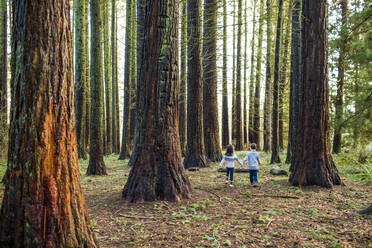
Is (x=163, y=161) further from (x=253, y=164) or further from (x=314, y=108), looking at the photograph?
(x=314, y=108)

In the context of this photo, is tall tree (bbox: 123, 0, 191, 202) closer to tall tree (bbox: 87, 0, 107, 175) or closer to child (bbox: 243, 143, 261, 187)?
child (bbox: 243, 143, 261, 187)

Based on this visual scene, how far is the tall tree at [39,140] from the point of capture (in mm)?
2932

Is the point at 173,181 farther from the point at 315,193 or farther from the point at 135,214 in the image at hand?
the point at 315,193

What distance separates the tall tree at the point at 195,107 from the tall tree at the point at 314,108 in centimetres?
433

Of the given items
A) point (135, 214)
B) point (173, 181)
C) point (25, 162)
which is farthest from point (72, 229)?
point (173, 181)

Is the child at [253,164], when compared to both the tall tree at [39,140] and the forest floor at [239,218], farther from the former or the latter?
the tall tree at [39,140]

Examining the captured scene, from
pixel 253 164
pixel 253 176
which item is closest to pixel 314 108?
pixel 253 164

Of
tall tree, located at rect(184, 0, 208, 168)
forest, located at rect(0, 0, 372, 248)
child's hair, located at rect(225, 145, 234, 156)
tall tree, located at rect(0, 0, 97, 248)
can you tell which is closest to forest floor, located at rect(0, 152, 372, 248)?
forest, located at rect(0, 0, 372, 248)

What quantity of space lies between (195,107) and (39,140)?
8.78 meters

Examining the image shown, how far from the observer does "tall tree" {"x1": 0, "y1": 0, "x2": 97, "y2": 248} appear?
2.93 meters

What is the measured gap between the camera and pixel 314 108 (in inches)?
304

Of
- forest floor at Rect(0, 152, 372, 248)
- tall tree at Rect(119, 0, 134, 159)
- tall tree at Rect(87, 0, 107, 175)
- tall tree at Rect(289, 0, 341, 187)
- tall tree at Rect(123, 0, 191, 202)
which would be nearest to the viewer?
forest floor at Rect(0, 152, 372, 248)

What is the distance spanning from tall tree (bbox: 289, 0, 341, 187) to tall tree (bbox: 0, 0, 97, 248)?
21.0ft

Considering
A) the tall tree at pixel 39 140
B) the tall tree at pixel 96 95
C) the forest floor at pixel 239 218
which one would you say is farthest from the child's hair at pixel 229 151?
the tall tree at pixel 39 140
